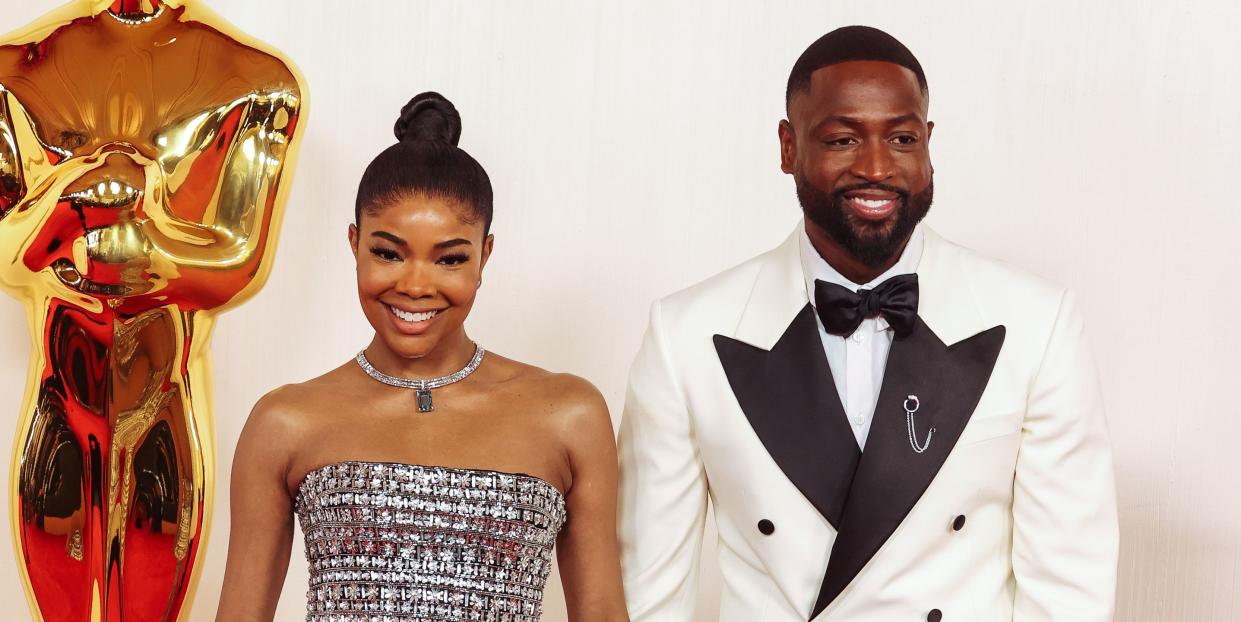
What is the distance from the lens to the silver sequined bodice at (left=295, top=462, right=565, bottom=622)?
2391 millimetres

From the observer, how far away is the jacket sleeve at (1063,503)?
243cm

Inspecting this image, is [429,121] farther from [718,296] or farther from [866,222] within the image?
[866,222]

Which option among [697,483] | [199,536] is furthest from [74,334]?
[697,483]

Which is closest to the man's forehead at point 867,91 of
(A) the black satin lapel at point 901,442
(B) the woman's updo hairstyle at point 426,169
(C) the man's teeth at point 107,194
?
(A) the black satin lapel at point 901,442

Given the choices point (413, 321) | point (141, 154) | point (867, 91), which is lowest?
point (413, 321)

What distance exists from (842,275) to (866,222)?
0.13 metres

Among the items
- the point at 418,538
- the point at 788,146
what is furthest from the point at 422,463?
the point at 788,146

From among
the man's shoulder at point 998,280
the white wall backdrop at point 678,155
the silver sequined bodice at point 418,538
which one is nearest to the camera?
the silver sequined bodice at point 418,538

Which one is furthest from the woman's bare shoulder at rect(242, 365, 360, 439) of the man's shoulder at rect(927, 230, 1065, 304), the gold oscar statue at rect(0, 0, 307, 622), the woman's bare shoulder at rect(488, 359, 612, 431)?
the man's shoulder at rect(927, 230, 1065, 304)

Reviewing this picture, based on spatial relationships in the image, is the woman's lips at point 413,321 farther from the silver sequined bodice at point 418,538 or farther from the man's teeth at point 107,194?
the man's teeth at point 107,194

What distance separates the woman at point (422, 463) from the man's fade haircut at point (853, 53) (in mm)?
497

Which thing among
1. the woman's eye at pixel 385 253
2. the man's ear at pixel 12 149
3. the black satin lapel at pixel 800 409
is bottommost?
the black satin lapel at pixel 800 409

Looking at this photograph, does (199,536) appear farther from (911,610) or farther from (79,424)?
(911,610)

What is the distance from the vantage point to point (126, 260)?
266cm
